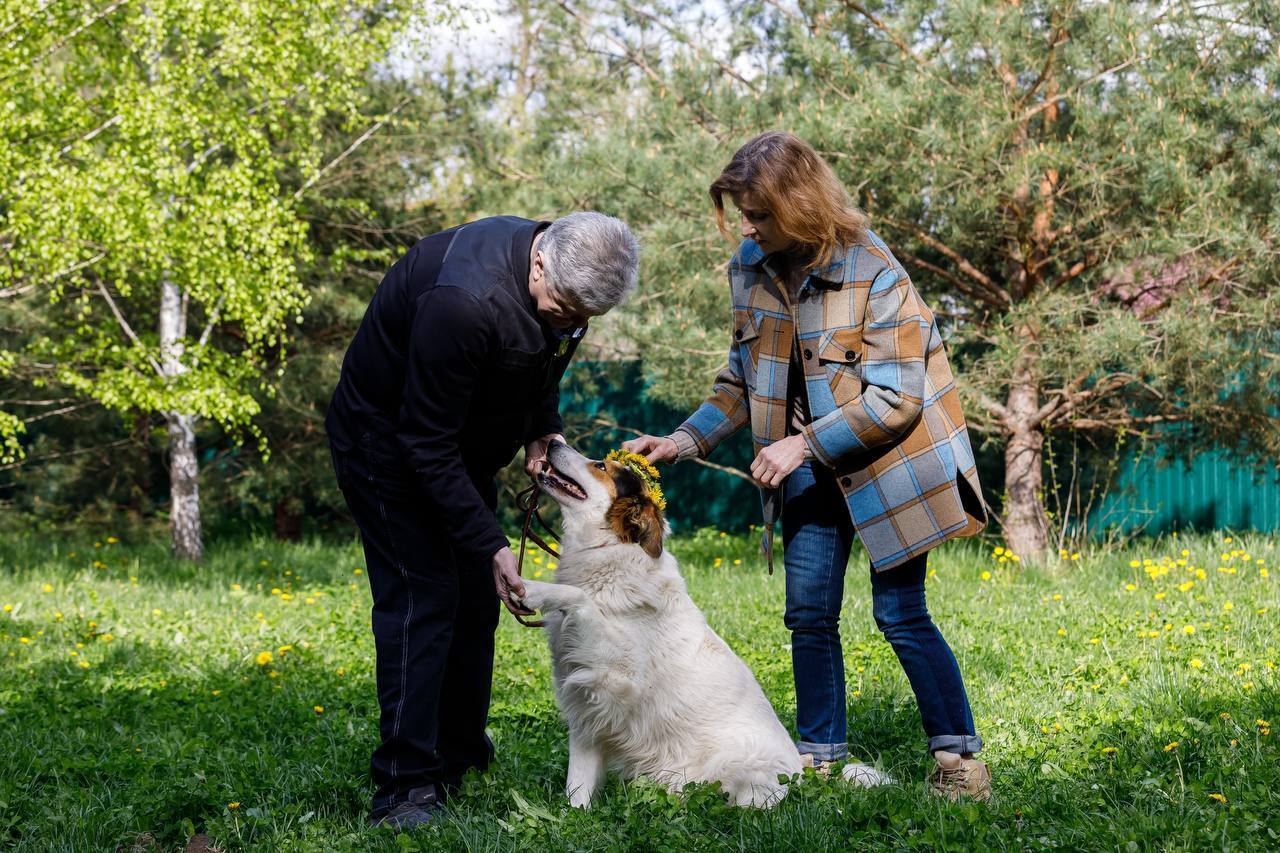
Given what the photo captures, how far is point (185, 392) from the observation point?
8.36 metres

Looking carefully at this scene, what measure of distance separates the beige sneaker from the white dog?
0.65ft

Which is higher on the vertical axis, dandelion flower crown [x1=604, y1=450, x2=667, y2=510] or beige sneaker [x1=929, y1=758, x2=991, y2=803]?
dandelion flower crown [x1=604, y1=450, x2=667, y2=510]

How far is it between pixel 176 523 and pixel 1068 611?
7744 millimetres

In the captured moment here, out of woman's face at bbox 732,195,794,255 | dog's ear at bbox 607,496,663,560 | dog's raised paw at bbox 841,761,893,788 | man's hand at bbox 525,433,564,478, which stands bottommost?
dog's raised paw at bbox 841,761,893,788

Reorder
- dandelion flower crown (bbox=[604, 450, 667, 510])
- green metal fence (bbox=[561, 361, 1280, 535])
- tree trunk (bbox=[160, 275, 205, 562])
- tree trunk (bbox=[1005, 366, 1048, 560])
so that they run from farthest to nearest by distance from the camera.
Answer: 1. tree trunk (bbox=[160, 275, 205, 562])
2. green metal fence (bbox=[561, 361, 1280, 535])
3. tree trunk (bbox=[1005, 366, 1048, 560])
4. dandelion flower crown (bbox=[604, 450, 667, 510])

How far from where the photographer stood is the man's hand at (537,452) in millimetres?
3730

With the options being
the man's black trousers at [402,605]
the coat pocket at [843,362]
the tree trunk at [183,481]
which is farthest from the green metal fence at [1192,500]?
the tree trunk at [183,481]

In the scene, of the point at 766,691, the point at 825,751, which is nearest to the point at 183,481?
the point at 766,691

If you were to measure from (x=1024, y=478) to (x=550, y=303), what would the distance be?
20.1 feet

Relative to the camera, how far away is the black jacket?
3.03m

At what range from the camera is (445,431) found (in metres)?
3.11

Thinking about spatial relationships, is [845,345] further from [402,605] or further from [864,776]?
[402,605]

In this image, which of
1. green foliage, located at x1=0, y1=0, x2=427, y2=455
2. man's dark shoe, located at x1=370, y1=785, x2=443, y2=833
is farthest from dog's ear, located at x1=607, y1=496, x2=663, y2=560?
green foliage, located at x1=0, y1=0, x2=427, y2=455

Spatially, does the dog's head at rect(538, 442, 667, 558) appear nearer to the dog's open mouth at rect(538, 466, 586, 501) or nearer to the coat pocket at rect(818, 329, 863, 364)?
the dog's open mouth at rect(538, 466, 586, 501)
